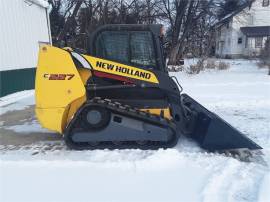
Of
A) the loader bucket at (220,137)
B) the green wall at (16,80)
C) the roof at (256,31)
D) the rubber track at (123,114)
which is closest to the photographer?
the loader bucket at (220,137)

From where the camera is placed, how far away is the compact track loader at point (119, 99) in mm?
5102

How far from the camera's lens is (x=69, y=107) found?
5.27 metres

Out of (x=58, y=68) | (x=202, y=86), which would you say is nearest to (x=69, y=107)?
(x=58, y=68)

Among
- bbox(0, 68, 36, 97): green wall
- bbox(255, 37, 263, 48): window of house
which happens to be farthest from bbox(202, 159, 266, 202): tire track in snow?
bbox(255, 37, 263, 48): window of house

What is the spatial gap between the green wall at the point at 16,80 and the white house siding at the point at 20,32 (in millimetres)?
168

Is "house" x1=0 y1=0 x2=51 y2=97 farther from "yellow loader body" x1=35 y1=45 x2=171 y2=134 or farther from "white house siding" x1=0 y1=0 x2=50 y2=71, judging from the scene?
"yellow loader body" x1=35 y1=45 x2=171 y2=134

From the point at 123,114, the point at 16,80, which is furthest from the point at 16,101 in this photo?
the point at 123,114

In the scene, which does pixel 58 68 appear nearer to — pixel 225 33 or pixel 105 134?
pixel 105 134

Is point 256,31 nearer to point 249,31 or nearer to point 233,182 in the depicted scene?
point 249,31

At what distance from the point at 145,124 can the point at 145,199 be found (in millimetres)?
1681

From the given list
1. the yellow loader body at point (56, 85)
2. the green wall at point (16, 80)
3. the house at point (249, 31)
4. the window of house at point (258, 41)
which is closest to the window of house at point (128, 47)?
the yellow loader body at point (56, 85)

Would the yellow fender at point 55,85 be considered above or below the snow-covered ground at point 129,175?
above

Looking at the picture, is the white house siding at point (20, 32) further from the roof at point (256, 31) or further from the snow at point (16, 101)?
the roof at point (256, 31)

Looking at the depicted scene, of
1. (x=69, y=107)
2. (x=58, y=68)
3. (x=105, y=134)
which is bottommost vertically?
(x=105, y=134)
